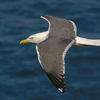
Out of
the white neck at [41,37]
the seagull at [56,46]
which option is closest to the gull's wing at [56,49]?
the seagull at [56,46]

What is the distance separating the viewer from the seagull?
435 inches

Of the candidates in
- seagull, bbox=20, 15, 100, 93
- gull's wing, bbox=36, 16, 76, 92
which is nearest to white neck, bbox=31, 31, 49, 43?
seagull, bbox=20, 15, 100, 93

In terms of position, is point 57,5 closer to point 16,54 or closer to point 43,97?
point 16,54

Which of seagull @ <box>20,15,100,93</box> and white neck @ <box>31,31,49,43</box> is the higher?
seagull @ <box>20,15,100,93</box>

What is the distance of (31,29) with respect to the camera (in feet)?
59.2

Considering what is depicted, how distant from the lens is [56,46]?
1200 centimetres

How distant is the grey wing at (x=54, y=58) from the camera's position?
11.0 m

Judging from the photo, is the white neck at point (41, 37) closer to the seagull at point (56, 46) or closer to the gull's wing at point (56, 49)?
the seagull at point (56, 46)

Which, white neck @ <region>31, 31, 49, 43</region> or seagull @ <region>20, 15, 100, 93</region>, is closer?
seagull @ <region>20, 15, 100, 93</region>

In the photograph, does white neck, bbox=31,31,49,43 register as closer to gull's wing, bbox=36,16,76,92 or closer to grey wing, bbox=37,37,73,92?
gull's wing, bbox=36,16,76,92

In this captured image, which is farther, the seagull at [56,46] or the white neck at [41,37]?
the white neck at [41,37]

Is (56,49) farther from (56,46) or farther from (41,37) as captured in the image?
(41,37)

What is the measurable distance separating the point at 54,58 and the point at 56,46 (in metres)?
0.56

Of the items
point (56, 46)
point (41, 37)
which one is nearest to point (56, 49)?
point (56, 46)
